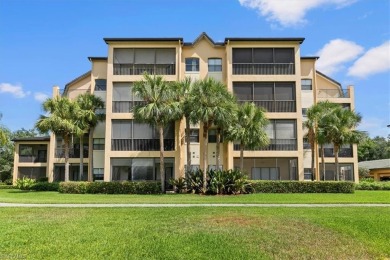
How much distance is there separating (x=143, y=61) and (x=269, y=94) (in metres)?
12.0

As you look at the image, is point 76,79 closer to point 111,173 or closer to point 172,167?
point 111,173

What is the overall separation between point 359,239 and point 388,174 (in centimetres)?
5089

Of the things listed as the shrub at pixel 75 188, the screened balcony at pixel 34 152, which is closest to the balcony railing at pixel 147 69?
the shrub at pixel 75 188

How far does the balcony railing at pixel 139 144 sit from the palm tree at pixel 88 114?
284 centimetres

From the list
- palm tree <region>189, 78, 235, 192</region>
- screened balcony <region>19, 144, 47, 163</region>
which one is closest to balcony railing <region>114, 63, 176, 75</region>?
palm tree <region>189, 78, 235, 192</region>

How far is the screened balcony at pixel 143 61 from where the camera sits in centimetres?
3531

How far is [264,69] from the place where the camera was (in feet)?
116

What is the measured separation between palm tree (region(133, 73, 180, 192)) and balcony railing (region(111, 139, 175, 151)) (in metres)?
4.50

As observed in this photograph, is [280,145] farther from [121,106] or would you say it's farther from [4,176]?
[4,176]

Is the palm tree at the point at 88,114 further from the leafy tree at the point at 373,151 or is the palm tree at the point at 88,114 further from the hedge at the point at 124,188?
the leafy tree at the point at 373,151

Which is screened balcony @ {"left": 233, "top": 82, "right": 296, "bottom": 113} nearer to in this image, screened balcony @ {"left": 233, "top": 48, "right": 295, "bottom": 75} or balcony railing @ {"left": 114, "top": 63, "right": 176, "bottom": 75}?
screened balcony @ {"left": 233, "top": 48, "right": 295, "bottom": 75}

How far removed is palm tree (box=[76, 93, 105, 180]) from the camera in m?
34.3

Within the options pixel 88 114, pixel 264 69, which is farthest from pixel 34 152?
pixel 264 69

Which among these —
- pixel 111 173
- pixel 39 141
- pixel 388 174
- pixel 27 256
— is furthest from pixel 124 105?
pixel 388 174
